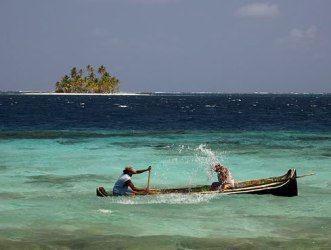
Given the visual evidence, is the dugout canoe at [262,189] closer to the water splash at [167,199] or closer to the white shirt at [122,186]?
the water splash at [167,199]

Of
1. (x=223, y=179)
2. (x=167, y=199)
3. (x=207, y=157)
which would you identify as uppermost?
(x=223, y=179)

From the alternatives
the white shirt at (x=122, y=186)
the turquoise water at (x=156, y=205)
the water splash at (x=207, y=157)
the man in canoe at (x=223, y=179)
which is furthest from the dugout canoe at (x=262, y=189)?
the water splash at (x=207, y=157)

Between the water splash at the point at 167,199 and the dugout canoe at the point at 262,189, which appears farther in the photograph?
the dugout canoe at the point at 262,189

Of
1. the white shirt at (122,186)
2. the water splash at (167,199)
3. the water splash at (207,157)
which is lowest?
the water splash at (207,157)

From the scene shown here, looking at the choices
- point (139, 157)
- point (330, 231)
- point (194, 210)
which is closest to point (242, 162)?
point (139, 157)

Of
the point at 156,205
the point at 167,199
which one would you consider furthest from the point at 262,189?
the point at 156,205

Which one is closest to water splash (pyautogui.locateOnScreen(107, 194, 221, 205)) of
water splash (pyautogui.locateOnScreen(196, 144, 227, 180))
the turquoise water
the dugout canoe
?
the turquoise water

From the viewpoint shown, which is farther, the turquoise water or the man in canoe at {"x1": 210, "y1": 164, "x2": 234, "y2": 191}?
the man in canoe at {"x1": 210, "y1": 164, "x2": 234, "y2": 191}

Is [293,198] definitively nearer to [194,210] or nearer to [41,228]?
[194,210]

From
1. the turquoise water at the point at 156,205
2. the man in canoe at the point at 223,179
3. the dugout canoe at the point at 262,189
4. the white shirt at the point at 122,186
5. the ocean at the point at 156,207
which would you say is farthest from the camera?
the man in canoe at the point at 223,179

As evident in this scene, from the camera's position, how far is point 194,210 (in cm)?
1867

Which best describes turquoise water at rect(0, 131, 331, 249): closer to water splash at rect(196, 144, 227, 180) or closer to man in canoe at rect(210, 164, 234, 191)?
water splash at rect(196, 144, 227, 180)

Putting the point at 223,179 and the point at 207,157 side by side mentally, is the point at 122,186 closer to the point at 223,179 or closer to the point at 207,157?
the point at 223,179

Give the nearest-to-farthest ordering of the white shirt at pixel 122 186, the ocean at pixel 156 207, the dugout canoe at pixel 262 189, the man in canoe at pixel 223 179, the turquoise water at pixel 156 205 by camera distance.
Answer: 1. the ocean at pixel 156 207
2. the turquoise water at pixel 156 205
3. the white shirt at pixel 122 186
4. the dugout canoe at pixel 262 189
5. the man in canoe at pixel 223 179
